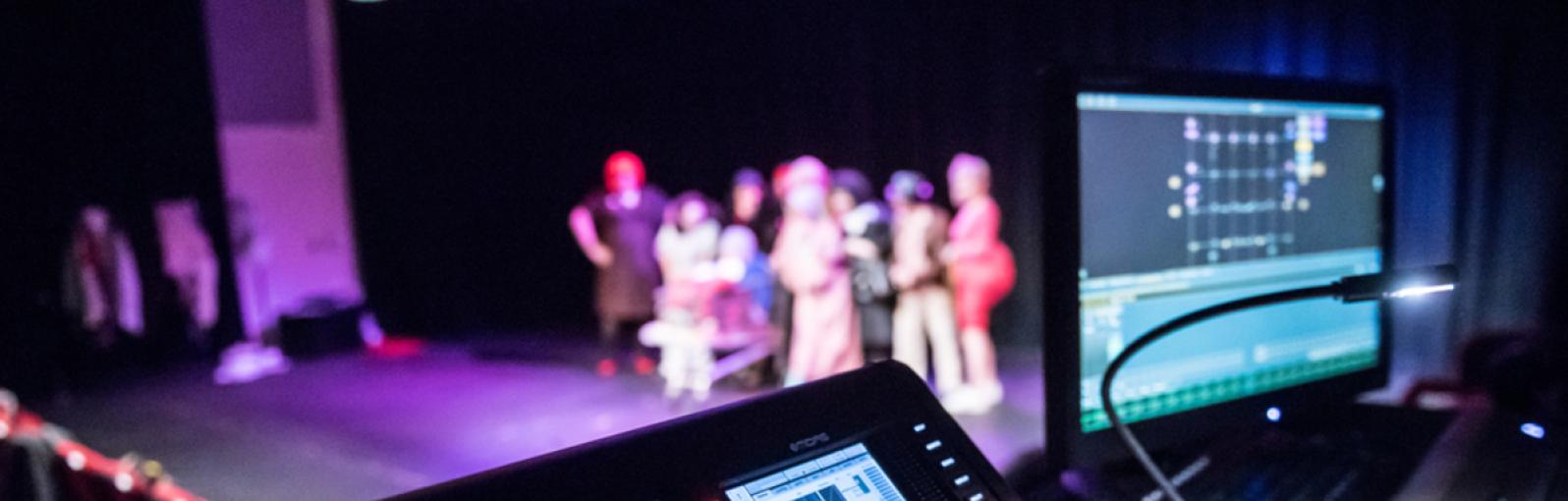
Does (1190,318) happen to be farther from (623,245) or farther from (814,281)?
(623,245)

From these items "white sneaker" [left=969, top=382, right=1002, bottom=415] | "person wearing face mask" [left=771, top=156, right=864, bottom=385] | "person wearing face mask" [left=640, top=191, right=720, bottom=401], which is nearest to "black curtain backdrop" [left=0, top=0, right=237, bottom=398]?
"person wearing face mask" [left=640, top=191, right=720, bottom=401]

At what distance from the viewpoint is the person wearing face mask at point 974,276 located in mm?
3512

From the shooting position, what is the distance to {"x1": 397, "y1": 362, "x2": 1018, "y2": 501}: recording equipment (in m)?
0.40

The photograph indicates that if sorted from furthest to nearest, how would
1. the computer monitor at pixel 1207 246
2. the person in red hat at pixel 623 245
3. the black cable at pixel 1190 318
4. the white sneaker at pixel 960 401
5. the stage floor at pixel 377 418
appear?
1. the person in red hat at pixel 623 245
2. the white sneaker at pixel 960 401
3. the stage floor at pixel 377 418
4. the computer monitor at pixel 1207 246
5. the black cable at pixel 1190 318

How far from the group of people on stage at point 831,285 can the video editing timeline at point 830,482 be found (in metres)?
2.78

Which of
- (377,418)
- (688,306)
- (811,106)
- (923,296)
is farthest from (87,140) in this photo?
(923,296)

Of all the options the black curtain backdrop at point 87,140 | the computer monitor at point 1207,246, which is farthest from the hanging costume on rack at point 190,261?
the computer monitor at point 1207,246

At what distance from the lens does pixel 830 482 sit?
1.54ft

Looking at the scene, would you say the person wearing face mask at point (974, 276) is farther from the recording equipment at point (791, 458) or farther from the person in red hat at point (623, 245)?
the recording equipment at point (791, 458)

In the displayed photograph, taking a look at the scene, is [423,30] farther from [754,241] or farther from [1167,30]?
[1167,30]

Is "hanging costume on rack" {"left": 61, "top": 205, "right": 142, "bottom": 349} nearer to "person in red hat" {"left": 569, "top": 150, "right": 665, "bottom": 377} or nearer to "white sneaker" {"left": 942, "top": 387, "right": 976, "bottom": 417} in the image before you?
"person in red hat" {"left": 569, "top": 150, "right": 665, "bottom": 377}

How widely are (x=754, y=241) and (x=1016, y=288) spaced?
1595mm

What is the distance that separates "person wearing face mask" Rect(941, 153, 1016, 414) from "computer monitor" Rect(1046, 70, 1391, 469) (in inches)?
101

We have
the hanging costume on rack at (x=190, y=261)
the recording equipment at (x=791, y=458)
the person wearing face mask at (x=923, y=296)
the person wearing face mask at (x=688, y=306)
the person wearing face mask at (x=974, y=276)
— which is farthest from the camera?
the hanging costume on rack at (x=190, y=261)
